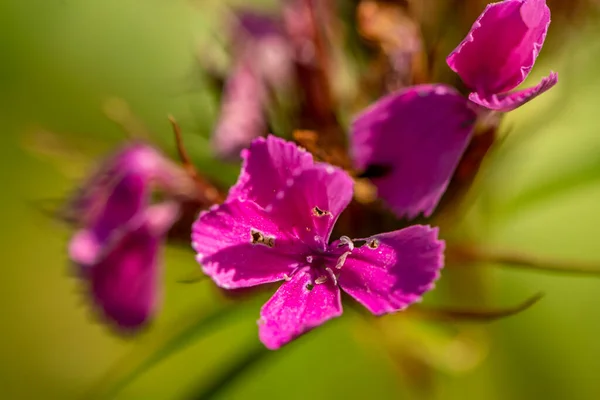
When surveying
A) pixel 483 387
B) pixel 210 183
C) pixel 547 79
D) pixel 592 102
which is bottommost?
pixel 483 387

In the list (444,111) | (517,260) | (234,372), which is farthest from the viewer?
(234,372)

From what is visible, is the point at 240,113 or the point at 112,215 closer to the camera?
the point at 112,215

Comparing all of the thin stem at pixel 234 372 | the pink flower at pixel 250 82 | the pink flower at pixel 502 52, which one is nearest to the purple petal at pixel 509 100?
the pink flower at pixel 502 52

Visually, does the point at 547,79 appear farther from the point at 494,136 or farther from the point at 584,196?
the point at 584,196

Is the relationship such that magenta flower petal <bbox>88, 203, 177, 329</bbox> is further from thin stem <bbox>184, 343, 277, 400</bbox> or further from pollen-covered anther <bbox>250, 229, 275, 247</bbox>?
pollen-covered anther <bbox>250, 229, 275, 247</bbox>

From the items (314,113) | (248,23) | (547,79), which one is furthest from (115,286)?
(547,79)

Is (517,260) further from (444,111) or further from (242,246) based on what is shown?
(242,246)

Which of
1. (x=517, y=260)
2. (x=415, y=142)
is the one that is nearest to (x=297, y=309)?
(x=415, y=142)
